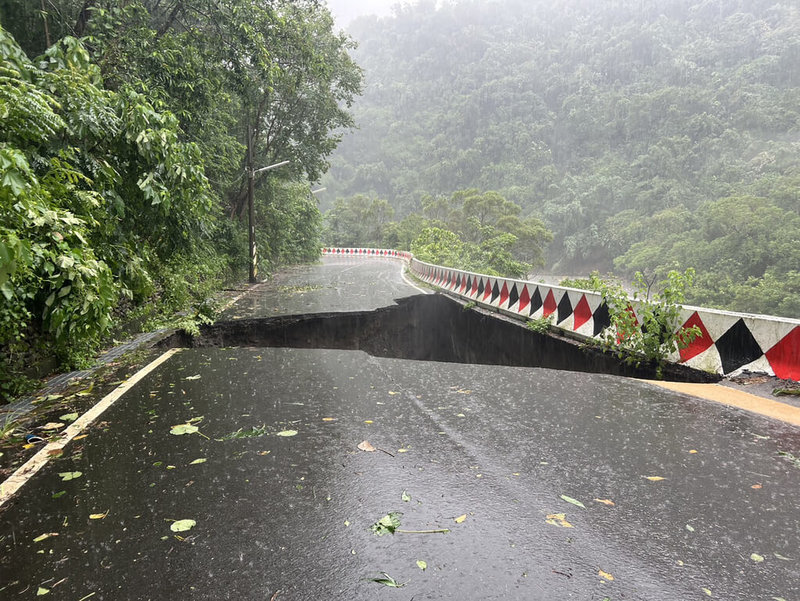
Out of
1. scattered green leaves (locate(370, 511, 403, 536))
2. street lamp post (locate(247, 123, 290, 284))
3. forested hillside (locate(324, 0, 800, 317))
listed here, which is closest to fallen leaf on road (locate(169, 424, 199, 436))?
scattered green leaves (locate(370, 511, 403, 536))

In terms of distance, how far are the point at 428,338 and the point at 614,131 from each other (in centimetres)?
8761

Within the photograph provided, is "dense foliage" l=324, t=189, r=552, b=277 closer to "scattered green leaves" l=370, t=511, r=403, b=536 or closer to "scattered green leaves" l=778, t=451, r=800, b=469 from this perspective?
"scattered green leaves" l=778, t=451, r=800, b=469

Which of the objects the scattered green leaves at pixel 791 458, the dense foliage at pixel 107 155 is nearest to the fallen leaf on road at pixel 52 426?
the dense foliage at pixel 107 155

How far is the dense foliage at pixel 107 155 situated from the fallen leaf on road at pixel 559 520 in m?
3.60

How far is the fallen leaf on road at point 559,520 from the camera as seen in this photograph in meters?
2.74

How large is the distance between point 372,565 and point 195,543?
929 mm

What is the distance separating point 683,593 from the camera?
2193mm

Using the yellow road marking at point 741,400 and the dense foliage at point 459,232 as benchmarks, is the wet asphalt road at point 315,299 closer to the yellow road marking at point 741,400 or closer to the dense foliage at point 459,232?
the yellow road marking at point 741,400

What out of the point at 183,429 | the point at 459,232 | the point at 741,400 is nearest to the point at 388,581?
the point at 183,429

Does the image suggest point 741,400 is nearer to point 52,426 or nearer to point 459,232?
point 52,426

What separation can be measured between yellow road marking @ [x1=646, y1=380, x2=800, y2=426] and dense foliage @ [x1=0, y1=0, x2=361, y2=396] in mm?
5857

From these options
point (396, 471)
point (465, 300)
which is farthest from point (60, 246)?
point (465, 300)

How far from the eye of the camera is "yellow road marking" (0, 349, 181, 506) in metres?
3.29

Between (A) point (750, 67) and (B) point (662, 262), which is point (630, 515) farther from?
(A) point (750, 67)
